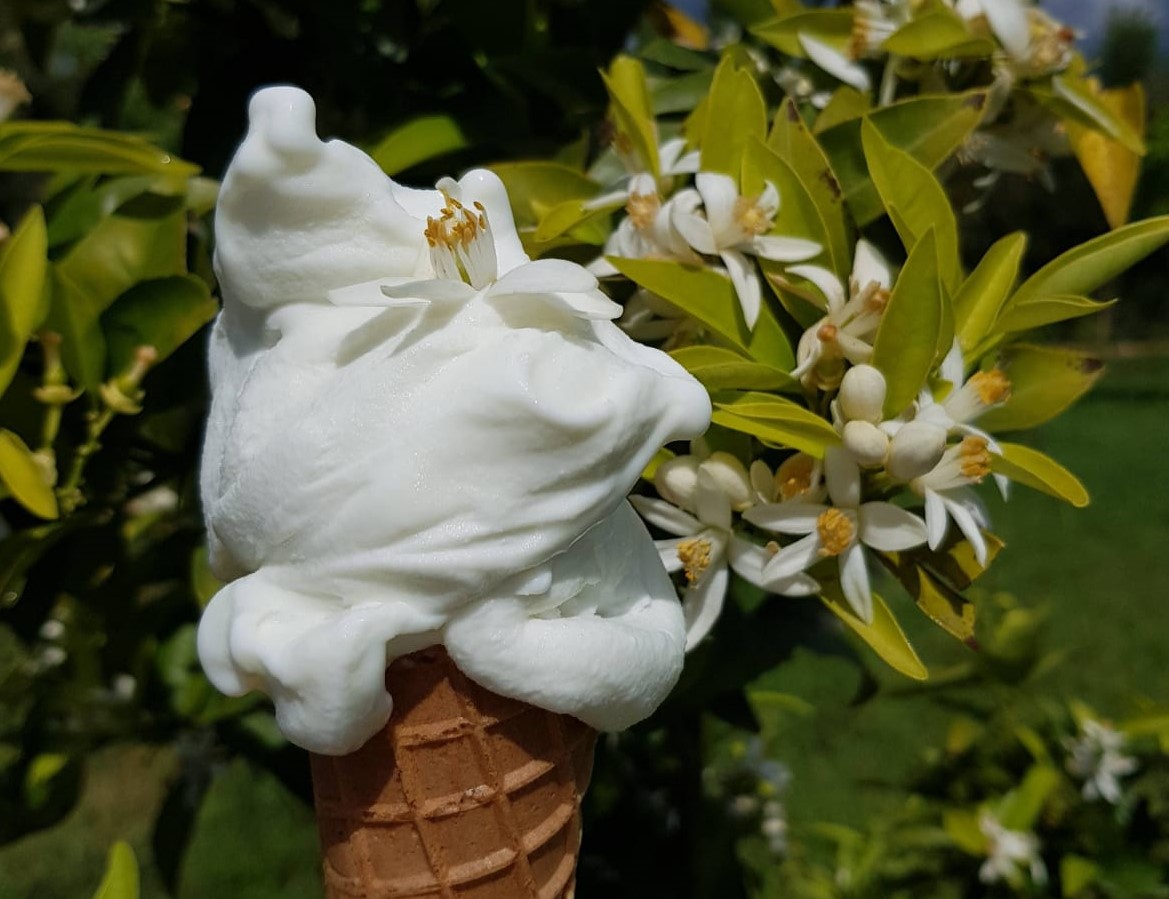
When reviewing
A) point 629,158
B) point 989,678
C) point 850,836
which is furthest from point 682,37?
point 850,836

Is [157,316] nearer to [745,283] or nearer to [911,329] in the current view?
[745,283]

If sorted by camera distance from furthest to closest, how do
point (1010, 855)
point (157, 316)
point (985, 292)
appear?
point (1010, 855), point (157, 316), point (985, 292)

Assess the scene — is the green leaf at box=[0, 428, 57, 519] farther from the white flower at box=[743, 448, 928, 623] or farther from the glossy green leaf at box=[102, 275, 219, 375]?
the white flower at box=[743, 448, 928, 623]

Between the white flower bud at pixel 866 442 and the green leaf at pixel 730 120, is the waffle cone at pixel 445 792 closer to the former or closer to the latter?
the white flower bud at pixel 866 442

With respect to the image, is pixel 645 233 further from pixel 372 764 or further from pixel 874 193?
pixel 372 764

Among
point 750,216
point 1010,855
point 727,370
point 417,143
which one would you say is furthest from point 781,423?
point 1010,855

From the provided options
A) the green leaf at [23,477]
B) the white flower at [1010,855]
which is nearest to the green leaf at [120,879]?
the green leaf at [23,477]

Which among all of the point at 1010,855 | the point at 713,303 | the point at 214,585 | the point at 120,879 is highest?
the point at 713,303
